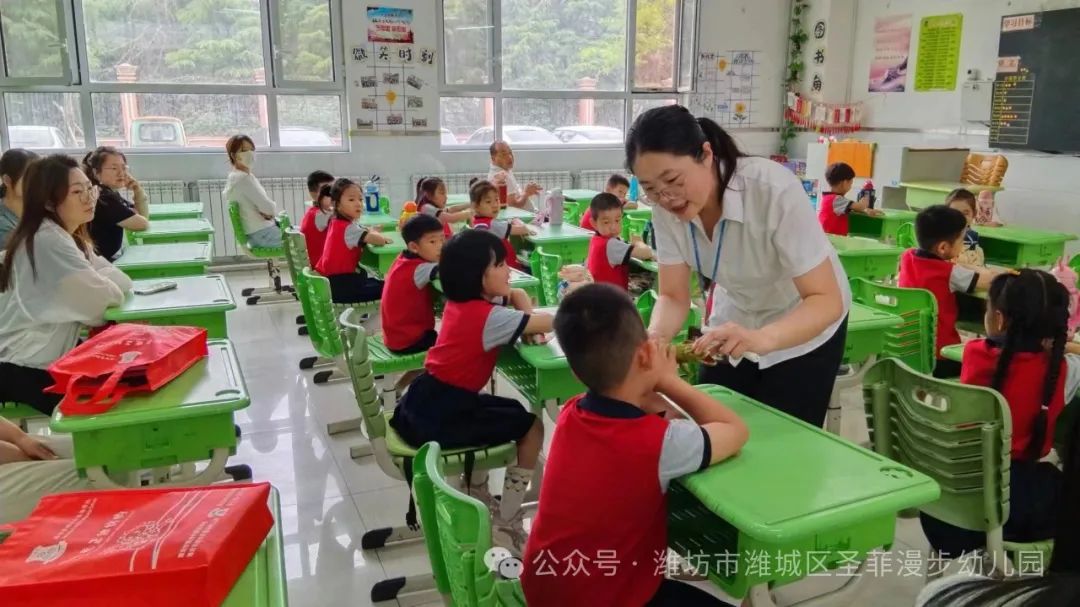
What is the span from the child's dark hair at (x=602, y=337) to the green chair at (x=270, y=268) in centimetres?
479

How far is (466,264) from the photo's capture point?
233cm

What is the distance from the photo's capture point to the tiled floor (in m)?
2.40

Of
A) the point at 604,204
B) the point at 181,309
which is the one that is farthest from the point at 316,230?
the point at 181,309

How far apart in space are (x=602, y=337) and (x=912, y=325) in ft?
6.75

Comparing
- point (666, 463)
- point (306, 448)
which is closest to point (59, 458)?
point (306, 448)

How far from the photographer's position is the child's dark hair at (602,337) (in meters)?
1.40

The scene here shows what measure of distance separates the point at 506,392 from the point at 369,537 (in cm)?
160

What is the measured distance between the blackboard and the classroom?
1.0 inches

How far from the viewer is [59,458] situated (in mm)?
2145

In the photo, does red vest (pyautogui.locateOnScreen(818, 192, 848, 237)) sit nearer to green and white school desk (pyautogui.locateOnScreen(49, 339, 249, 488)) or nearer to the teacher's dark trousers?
the teacher's dark trousers

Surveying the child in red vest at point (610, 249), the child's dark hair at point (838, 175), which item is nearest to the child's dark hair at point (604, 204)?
the child in red vest at point (610, 249)

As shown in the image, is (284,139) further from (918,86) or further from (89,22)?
(918,86)

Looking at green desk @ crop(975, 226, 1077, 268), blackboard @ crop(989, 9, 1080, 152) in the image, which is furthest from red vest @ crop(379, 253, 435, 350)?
blackboard @ crop(989, 9, 1080, 152)

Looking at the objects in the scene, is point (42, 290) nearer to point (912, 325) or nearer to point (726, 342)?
point (726, 342)
